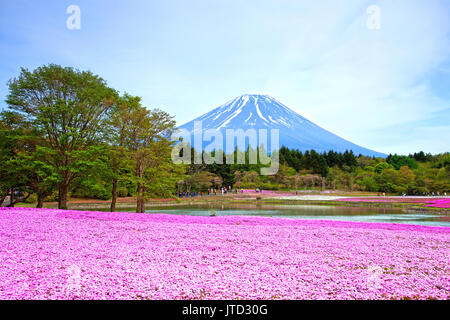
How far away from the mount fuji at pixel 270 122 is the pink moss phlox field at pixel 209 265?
125 m

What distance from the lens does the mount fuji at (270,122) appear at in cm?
14425

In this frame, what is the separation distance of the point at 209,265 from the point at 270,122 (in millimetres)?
147087

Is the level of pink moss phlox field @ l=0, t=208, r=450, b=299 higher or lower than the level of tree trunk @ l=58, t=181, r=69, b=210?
lower

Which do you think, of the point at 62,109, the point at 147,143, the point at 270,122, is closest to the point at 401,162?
the point at 147,143

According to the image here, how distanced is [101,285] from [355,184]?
69856 mm

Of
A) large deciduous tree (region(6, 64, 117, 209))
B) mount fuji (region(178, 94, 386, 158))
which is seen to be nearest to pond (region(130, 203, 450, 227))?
large deciduous tree (region(6, 64, 117, 209))

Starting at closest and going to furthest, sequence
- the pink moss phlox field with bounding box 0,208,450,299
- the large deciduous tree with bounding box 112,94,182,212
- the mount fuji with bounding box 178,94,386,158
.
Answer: the pink moss phlox field with bounding box 0,208,450,299 → the large deciduous tree with bounding box 112,94,182,212 → the mount fuji with bounding box 178,94,386,158

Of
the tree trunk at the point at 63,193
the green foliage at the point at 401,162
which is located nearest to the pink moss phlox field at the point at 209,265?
the tree trunk at the point at 63,193

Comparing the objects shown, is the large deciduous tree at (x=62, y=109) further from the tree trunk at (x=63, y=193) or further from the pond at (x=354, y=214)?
the pond at (x=354, y=214)

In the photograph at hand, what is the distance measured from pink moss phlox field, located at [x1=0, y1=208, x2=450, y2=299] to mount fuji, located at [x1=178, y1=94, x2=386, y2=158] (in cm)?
12528

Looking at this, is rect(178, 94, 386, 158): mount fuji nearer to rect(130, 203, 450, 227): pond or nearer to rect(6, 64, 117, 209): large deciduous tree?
rect(130, 203, 450, 227): pond

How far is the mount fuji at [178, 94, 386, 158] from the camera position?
14425 cm

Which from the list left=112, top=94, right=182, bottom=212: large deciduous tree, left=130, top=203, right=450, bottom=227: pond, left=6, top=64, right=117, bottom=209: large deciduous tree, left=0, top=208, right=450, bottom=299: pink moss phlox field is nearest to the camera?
left=0, top=208, right=450, bottom=299: pink moss phlox field
